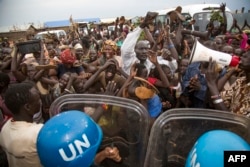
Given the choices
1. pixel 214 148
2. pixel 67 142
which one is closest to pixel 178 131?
pixel 214 148

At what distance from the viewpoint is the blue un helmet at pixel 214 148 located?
2.76 feet

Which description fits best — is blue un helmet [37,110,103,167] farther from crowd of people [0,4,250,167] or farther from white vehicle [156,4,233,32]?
white vehicle [156,4,233,32]

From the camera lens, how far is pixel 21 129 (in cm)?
163

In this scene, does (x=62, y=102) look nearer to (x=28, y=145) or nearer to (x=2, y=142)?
(x=28, y=145)

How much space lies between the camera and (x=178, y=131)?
120cm

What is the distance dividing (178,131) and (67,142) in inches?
19.2

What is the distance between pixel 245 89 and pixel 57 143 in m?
1.63

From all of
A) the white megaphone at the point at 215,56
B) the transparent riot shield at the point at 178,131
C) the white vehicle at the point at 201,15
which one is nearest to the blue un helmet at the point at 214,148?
the transparent riot shield at the point at 178,131

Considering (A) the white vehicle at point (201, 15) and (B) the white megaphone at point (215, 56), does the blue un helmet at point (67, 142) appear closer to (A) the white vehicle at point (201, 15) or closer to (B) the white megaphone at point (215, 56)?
(B) the white megaphone at point (215, 56)

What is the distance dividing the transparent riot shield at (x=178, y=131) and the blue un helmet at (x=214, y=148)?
0.21 metres

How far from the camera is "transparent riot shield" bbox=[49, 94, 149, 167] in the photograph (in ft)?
4.63

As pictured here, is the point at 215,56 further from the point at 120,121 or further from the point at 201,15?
the point at 201,15

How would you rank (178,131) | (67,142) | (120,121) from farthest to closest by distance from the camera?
1. (120,121)
2. (178,131)
3. (67,142)

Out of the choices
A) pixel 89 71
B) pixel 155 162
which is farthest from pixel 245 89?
pixel 89 71
